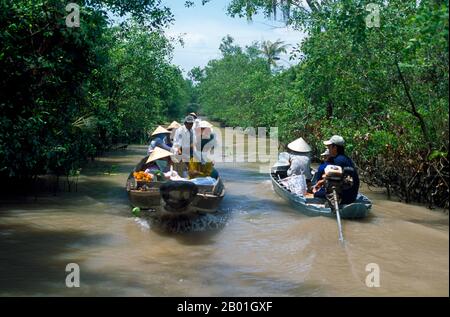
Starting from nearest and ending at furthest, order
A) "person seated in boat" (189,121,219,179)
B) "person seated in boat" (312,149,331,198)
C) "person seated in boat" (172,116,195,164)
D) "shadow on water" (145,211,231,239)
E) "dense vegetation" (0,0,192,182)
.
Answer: "dense vegetation" (0,0,192,182)
"shadow on water" (145,211,231,239)
"person seated in boat" (312,149,331,198)
"person seated in boat" (172,116,195,164)
"person seated in boat" (189,121,219,179)

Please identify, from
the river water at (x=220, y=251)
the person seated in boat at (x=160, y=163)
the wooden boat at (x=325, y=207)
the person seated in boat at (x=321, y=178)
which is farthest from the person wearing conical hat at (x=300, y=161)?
the person seated in boat at (x=160, y=163)

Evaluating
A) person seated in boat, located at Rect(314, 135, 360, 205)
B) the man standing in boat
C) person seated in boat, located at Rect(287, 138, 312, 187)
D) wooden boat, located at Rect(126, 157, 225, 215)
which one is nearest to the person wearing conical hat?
person seated in boat, located at Rect(287, 138, 312, 187)

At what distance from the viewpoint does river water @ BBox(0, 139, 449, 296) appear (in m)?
5.91

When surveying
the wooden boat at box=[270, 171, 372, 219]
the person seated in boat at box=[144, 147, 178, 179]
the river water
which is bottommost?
the river water

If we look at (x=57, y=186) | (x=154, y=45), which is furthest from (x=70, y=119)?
(x=154, y=45)

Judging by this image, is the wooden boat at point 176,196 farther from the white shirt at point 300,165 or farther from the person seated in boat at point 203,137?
the white shirt at point 300,165

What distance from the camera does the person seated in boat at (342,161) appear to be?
8.57 meters

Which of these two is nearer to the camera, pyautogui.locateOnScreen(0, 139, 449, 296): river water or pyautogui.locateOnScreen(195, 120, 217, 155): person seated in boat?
pyautogui.locateOnScreen(0, 139, 449, 296): river water

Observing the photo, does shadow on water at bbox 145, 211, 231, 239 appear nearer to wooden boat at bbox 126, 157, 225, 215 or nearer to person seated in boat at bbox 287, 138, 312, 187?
wooden boat at bbox 126, 157, 225, 215

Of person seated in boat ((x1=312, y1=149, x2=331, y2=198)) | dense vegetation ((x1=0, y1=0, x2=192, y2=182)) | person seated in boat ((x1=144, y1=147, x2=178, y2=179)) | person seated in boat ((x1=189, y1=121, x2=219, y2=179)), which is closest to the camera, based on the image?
dense vegetation ((x1=0, y1=0, x2=192, y2=182))

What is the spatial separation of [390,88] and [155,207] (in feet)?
16.6

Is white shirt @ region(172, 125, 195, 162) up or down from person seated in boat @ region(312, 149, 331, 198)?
up

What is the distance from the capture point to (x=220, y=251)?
777cm

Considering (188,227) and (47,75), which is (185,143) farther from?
(47,75)
